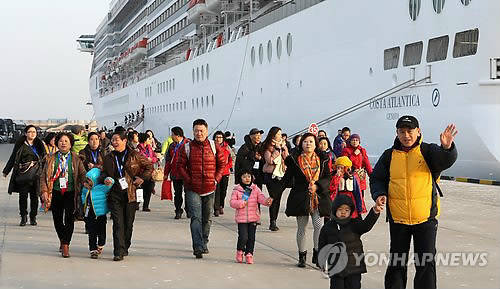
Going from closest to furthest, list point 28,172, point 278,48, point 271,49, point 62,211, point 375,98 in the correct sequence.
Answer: point 62,211, point 28,172, point 375,98, point 278,48, point 271,49

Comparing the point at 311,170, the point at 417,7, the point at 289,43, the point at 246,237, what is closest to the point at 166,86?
the point at 289,43

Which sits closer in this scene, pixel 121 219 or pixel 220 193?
pixel 121 219

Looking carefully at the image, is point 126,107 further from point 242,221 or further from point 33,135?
point 242,221

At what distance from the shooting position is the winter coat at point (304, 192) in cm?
720

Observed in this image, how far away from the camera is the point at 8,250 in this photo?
320 inches

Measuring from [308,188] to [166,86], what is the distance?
38.3 m

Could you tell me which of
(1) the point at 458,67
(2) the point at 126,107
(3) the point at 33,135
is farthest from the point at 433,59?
(2) the point at 126,107

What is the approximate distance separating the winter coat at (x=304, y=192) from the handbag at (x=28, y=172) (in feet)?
15.8

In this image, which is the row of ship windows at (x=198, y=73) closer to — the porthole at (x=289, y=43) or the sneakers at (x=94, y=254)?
the porthole at (x=289, y=43)

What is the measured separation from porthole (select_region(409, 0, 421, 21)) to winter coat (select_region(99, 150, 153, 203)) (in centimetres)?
1080

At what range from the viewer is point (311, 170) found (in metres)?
7.27

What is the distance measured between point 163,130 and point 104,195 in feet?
130

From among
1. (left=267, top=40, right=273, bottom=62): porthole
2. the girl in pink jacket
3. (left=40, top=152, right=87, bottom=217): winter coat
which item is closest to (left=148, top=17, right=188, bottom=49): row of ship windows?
(left=267, top=40, right=273, bottom=62): porthole

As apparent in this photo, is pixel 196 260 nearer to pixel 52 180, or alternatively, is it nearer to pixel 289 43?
pixel 52 180
